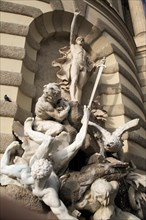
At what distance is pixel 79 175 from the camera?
520 cm

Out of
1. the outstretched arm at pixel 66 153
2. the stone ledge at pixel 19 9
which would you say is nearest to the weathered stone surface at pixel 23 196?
the outstretched arm at pixel 66 153

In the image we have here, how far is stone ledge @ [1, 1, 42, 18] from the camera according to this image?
899cm

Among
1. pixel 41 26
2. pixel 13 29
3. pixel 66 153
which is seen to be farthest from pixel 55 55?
pixel 66 153

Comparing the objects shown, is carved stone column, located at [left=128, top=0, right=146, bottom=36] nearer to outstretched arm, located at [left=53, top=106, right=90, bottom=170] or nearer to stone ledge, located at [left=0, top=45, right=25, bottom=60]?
stone ledge, located at [left=0, top=45, right=25, bottom=60]

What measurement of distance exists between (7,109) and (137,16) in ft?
36.5

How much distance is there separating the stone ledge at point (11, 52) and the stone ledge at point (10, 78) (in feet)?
1.95

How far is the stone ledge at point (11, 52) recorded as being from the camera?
26.4 feet

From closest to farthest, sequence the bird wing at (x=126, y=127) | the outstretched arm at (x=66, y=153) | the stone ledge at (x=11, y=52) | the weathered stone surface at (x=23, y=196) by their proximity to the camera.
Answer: the weathered stone surface at (x=23, y=196) < the outstretched arm at (x=66, y=153) < the bird wing at (x=126, y=127) < the stone ledge at (x=11, y=52)

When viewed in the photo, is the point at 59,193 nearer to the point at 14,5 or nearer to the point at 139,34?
the point at 14,5

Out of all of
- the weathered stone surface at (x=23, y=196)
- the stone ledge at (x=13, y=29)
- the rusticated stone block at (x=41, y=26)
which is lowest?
the weathered stone surface at (x=23, y=196)

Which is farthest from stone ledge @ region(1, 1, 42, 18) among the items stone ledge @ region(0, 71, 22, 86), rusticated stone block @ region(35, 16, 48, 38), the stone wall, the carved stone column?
the carved stone column

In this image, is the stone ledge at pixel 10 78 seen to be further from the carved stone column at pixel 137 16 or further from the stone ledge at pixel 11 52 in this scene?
the carved stone column at pixel 137 16

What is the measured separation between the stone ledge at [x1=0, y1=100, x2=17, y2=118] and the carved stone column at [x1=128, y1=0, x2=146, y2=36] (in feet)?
31.9

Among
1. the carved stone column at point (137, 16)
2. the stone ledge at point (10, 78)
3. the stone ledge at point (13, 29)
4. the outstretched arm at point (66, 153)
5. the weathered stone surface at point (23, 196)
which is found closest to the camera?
the weathered stone surface at point (23, 196)
